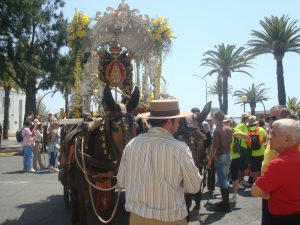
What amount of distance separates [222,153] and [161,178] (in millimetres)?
5411

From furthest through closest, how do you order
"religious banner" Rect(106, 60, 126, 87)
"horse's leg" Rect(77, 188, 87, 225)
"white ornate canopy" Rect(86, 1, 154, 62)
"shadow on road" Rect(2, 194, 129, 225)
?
"religious banner" Rect(106, 60, 126, 87) < "white ornate canopy" Rect(86, 1, 154, 62) < "shadow on road" Rect(2, 194, 129, 225) < "horse's leg" Rect(77, 188, 87, 225)

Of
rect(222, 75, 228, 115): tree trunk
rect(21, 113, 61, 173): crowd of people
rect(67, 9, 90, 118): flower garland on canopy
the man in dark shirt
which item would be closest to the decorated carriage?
rect(67, 9, 90, 118): flower garland on canopy

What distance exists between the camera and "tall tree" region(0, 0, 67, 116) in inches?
1164

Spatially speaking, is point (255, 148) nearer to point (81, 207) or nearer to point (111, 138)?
point (81, 207)

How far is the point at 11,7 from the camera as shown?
96.0ft

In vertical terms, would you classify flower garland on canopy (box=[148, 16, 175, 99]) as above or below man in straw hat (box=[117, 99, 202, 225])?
above

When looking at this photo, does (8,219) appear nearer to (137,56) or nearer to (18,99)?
(137,56)

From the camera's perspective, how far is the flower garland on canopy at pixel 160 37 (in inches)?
502

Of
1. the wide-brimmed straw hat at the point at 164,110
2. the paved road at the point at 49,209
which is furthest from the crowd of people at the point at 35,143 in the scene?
the wide-brimmed straw hat at the point at 164,110

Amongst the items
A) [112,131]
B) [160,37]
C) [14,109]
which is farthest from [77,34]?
[14,109]

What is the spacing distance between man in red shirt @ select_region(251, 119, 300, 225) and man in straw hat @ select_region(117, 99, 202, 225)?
604mm

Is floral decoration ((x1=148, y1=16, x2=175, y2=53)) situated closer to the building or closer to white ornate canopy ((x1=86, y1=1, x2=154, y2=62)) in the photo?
white ornate canopy ((x1=86, y1=1, x2=154, y2=62))

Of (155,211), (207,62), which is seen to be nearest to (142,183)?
(155,211)

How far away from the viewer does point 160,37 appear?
12.7 meters
